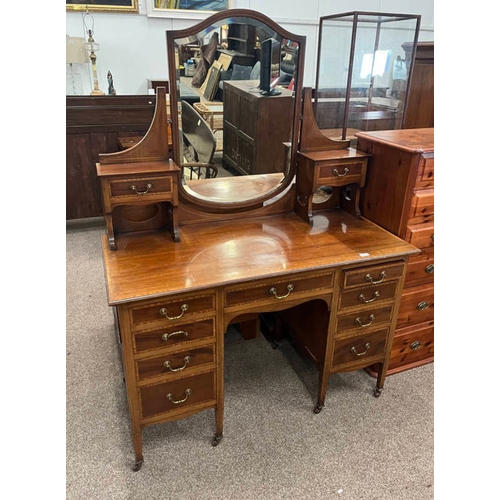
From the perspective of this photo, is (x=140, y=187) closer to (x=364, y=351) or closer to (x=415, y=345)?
(x=364, y=351)

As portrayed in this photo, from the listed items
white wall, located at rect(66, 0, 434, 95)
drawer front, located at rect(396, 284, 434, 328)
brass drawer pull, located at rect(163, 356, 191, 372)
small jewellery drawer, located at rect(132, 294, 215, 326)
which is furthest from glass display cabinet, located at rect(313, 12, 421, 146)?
brass drawer pull, located at rect(163, 356, 191, 372)

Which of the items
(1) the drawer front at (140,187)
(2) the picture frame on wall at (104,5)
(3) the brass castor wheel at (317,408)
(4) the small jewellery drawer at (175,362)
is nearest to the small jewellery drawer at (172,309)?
(4) the small jewellery drawer at (175,362)

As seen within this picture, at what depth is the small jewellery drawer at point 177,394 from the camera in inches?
57.2

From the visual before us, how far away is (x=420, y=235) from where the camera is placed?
5.83ft

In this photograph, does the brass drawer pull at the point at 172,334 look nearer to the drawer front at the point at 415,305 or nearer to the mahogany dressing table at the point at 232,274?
the mahogany dressing table at the point at 232,274

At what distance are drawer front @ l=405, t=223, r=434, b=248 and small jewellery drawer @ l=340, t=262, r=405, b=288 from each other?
162 mm

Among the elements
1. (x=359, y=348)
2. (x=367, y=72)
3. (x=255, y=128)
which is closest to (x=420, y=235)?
(x=359, y=348)

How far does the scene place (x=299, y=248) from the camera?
161 cm

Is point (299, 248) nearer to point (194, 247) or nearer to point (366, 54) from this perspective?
point (194, 247)

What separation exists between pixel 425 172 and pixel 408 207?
154 mm

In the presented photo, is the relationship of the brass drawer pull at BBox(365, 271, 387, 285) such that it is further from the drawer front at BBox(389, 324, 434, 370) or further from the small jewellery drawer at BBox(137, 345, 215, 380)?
the small jewellery drawer at BBox(137, 345, 215, 380)

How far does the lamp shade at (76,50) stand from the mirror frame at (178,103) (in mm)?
2079

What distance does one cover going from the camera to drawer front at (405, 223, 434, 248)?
1756 mm

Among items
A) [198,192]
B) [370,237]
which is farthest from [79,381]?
[370,237]
